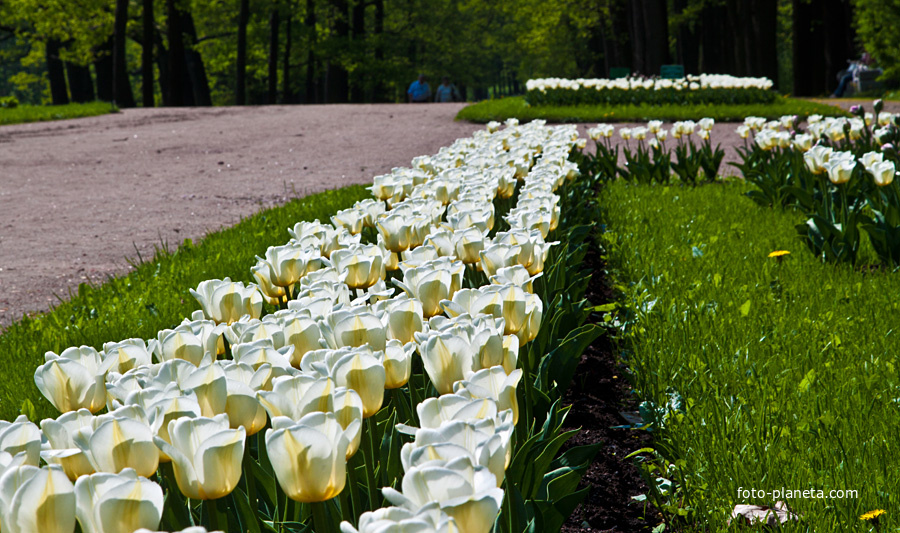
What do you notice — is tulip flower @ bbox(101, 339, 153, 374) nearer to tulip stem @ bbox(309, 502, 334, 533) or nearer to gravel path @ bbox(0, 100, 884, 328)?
tulip stem @ bbox(309, 502, 334, 533)

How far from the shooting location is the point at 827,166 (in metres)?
4.32

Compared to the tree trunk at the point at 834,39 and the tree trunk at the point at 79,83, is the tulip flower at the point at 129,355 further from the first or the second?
the tree trunk at the point at 79,83

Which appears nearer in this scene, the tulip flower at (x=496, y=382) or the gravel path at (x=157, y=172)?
the tulip flower at (x=496, y=382)

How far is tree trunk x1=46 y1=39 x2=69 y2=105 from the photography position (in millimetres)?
29147

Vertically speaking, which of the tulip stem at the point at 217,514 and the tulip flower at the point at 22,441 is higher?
the tulip flower at the point at 22,441

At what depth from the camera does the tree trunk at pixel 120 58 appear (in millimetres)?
19913

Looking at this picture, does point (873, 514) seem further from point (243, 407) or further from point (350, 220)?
point (350, 220)

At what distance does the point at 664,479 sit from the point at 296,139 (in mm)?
11011

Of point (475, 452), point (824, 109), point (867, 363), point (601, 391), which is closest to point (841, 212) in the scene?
point (867, 363)

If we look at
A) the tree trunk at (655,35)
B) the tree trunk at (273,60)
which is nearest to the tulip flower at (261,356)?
the tree trunk at (655,35)

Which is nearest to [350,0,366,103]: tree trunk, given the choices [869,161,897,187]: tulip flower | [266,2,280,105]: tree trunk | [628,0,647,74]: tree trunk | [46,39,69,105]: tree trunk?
[266,2,280,105]: tree trunk

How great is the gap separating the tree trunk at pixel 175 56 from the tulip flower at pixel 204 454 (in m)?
23.4

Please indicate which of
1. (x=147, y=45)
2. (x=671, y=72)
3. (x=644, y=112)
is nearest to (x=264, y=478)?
(x=644, y=112)

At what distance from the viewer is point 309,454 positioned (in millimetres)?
1108
